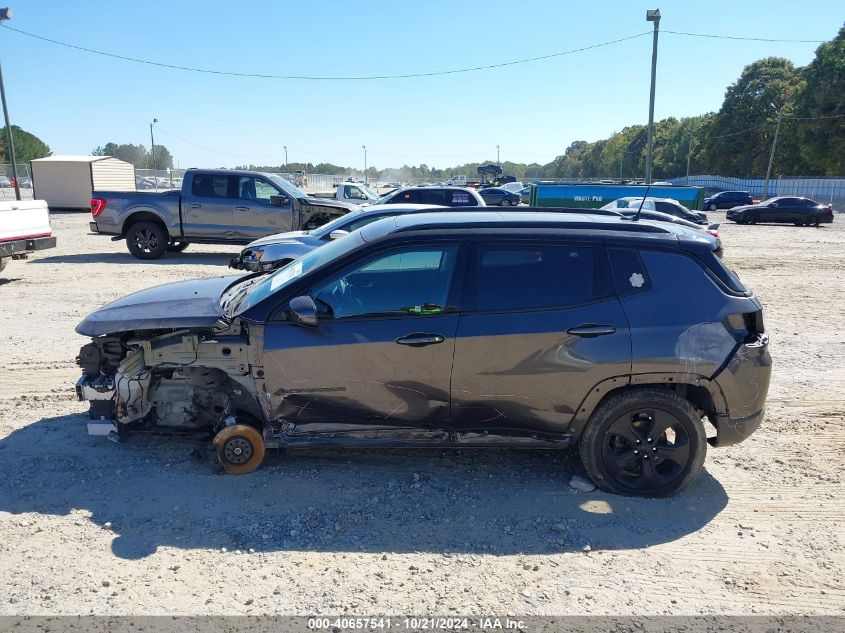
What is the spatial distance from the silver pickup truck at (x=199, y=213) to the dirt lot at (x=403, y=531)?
9951mm

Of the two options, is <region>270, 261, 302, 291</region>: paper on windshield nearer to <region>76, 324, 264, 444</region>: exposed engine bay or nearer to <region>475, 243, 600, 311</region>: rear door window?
<region>76, 324, 264, 444</region>: exposed engine bay

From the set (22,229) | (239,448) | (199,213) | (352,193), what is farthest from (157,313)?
(352,193)

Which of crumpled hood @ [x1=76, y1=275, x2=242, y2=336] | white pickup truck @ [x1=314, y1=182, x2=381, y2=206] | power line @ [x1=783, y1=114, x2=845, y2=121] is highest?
power line @ [x1=783, y1=114, x2=845, y2=121]

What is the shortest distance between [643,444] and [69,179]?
1257 inches

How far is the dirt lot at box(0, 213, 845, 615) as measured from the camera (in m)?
3.21

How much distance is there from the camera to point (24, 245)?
10945 mm

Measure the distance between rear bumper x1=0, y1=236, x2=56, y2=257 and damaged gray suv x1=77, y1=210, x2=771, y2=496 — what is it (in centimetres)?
789

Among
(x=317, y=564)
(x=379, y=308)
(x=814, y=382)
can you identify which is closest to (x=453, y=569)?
(x=317, y=564)

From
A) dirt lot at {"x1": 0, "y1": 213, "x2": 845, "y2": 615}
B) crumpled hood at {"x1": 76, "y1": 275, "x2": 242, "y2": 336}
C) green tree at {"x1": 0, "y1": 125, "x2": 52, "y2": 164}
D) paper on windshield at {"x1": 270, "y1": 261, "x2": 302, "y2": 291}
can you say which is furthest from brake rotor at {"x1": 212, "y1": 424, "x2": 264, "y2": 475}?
green tree at {"x1": 0, "y1": 125, "x2": 52, "y2": 164}

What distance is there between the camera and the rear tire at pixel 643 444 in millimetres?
4160

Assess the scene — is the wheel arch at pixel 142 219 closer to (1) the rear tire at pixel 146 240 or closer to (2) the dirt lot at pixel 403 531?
(1) the rear tire at pixel 146 240

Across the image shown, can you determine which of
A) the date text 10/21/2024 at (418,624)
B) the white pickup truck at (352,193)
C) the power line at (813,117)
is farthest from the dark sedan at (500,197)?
the date text 10/21/2024 at (418,624)

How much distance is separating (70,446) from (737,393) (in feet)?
15.7

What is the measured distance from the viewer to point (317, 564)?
346 centimetres
